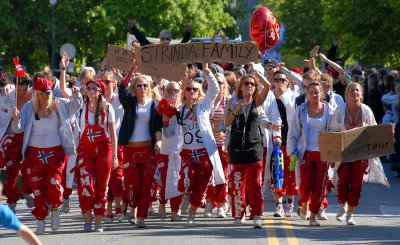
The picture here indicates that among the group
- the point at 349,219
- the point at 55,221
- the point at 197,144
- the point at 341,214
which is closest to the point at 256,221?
the point at 197,144

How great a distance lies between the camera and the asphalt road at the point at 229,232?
500 inches

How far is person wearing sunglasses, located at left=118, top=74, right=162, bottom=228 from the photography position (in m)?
14.2

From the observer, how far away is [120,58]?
653 inches

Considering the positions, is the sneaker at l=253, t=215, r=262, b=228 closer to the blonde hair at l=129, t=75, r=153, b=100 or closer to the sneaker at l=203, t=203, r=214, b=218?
the sneaker at l=203, t=203, r=214, b=218

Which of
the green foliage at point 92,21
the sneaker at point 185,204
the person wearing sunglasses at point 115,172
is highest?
the green foliage at point 92,21

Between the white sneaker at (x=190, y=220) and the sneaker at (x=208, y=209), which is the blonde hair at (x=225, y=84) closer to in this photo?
the sneaker at (x=208, y=209)

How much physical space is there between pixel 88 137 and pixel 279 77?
11.4ft

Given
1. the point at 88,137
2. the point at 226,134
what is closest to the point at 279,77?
the point at 226,134

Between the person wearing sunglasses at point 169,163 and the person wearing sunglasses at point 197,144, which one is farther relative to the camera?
the person wearing sunglasses at point 169,163

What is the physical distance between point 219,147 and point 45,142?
2.78m

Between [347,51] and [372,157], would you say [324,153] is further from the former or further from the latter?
[347,51]

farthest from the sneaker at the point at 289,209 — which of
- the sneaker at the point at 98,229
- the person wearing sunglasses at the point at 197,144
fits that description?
the sneaker at the point at 98,229

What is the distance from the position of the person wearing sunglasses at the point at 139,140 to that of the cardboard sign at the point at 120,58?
198 cm

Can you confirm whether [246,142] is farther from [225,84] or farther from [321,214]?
[225,84]
